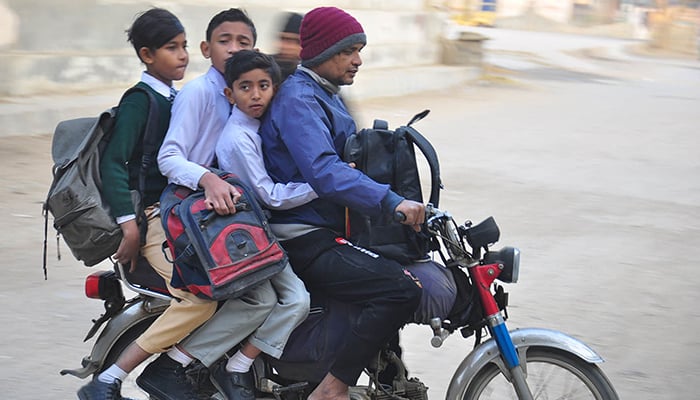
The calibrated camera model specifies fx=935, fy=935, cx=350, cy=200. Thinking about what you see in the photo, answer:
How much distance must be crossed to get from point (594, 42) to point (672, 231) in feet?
94.8

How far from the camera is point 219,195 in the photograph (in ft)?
9.95

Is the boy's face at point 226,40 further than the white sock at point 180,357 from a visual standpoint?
Yes

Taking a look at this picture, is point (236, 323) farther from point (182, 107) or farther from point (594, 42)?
point (594, 42)

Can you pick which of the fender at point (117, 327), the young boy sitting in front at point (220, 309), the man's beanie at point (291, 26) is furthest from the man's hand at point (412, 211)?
the man's beanie at point (291, 26)

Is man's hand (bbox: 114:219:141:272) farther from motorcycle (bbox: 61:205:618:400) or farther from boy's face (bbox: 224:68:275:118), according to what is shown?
Answer: boy's face (bbox: 224:68:275:118)

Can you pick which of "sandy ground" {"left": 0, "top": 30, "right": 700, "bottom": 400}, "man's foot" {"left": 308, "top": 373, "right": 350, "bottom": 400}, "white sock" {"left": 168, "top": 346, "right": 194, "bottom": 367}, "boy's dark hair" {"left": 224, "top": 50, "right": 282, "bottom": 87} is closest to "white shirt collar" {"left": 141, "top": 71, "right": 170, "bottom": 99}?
"boy's dark hair" {"left": 224, "top": 50, "right": 282, "bottom": 87}

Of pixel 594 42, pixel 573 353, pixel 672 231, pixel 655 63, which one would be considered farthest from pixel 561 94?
pixel 594 42

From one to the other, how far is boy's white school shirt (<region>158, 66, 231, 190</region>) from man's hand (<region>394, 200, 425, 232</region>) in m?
0.68

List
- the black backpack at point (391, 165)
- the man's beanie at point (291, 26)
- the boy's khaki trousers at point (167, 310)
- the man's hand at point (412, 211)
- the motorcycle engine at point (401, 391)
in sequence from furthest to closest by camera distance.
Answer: the man's beanie at point (291, 26), the motorcycle engine at point (401, 391), the boy's khaki trousers at point (167, 310), the black backpack at point (391, 165), the man's hand at point (412, 211)

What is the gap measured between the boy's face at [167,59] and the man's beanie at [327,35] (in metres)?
0.50

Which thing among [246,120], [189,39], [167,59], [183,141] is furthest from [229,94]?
[189,39]

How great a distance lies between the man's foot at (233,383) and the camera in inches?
129

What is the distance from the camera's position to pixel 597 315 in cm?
560

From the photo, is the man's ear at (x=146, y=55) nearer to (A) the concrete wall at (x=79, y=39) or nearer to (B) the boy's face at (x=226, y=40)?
(B) the boy's face at (x=226, y=40)
